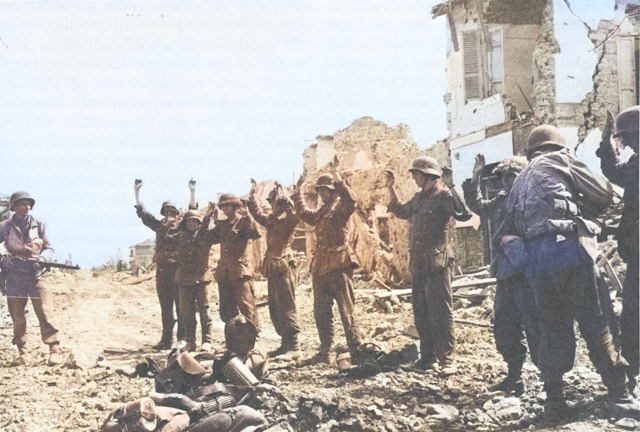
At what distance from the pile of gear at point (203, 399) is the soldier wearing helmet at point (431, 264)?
1139 millimetres

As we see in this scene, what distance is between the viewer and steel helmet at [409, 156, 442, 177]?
516 cm

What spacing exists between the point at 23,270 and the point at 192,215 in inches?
51.5

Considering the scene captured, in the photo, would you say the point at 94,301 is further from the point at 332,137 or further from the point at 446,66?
the point at 446,66

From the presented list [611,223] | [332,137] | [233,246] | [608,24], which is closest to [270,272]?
[233,246]

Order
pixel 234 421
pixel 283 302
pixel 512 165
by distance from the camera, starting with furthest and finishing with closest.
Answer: pixel 283 302 < pixel 512 165 < pixel 234 421

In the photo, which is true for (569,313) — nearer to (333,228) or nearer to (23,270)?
(333,228)

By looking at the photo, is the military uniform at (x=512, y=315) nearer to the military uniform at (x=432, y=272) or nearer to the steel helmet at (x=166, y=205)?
the military uniform at (x=432, y=272)

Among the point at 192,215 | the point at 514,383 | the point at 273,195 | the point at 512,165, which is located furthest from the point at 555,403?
the point at 192,215

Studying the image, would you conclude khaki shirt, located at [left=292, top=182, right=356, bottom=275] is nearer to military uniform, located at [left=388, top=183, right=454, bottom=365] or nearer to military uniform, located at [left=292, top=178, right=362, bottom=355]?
military uniform, located at [left=292, top=178, right=362, bottom=355]

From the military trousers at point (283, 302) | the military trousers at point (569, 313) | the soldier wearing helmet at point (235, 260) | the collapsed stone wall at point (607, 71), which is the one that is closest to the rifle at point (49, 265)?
the soldier wearing helmet at point (235, 260)

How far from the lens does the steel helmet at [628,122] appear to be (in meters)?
4.64

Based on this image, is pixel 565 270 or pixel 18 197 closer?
pixel 565 270

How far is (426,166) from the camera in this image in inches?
203

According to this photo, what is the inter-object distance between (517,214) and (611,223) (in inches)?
24.2
